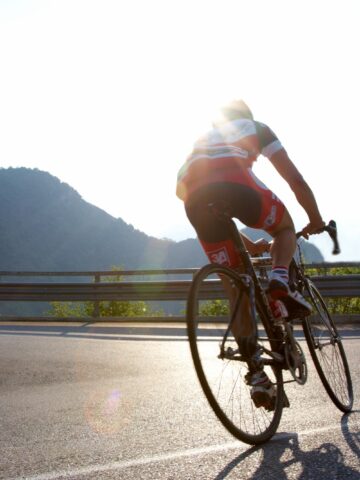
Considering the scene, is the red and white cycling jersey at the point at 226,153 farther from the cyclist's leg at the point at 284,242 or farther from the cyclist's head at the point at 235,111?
the cyclist's leg at the point at 284,242

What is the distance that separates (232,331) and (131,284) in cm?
1082

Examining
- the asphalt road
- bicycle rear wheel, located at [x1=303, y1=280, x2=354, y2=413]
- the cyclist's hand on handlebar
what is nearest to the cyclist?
the cyclist's hand on handlebar

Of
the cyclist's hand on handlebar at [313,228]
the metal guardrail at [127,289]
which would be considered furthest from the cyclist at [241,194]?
the metal guardrail at [127,289]

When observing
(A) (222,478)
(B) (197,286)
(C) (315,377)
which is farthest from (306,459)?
(C) (315,377)

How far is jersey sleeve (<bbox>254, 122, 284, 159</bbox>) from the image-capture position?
367cm

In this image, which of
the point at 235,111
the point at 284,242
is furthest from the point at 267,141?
the point at 284,242

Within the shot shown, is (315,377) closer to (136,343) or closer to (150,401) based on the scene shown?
(150,401)

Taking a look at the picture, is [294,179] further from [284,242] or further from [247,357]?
[247,357]

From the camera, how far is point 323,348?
4430 millimetres

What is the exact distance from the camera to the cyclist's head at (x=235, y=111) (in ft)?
12.2

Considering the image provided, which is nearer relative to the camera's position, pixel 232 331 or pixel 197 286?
pixel 197 286

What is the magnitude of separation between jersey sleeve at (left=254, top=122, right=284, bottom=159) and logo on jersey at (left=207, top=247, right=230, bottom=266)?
1.92 feet

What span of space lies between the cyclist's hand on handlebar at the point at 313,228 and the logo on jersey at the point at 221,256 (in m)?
0.63

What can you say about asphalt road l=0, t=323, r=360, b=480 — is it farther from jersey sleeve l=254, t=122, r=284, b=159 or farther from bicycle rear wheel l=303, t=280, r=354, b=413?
jersey sleeve l=254, t=122, r=284, b=159
